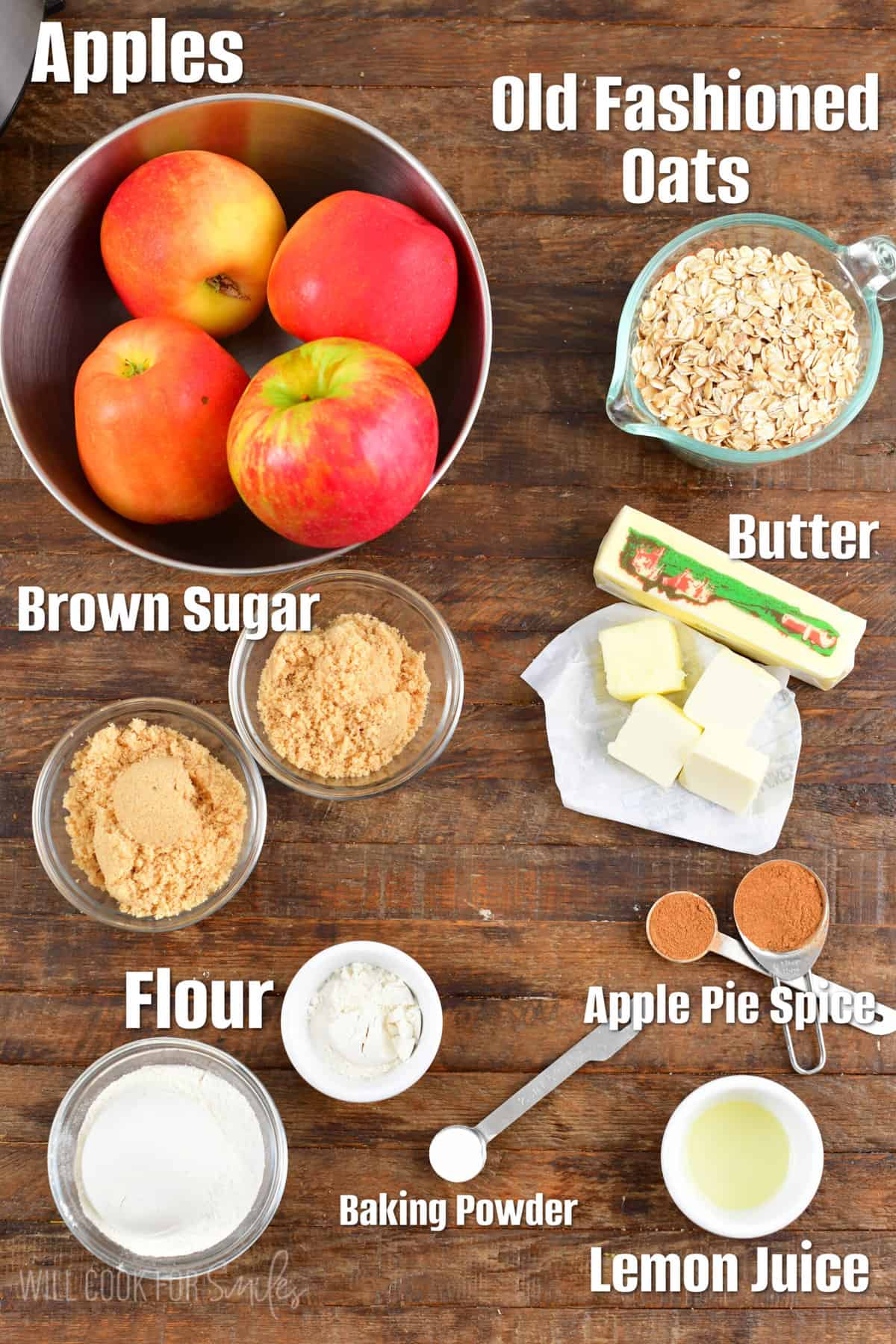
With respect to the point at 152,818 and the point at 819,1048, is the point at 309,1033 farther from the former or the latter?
the point at 819,1048

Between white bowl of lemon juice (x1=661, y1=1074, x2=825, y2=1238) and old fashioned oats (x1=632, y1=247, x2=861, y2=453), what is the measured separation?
581 millimetres

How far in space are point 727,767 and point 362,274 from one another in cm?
52

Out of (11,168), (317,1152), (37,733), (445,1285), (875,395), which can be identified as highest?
(11,168)

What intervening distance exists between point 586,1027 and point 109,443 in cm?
66

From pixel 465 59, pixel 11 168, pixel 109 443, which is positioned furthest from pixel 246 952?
pixel 465 59

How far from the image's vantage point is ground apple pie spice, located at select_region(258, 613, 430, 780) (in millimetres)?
978

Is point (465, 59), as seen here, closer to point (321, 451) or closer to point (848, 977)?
point (321, 451)

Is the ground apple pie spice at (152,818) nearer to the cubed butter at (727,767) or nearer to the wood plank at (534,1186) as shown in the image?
the wood plank at (534,1186)

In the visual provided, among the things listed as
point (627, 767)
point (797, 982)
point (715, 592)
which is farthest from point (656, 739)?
point (797, 982)

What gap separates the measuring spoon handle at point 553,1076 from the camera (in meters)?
1.01

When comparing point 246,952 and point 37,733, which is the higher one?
point 37,733

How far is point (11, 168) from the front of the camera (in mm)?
1008

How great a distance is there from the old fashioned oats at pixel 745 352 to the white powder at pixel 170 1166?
727mm

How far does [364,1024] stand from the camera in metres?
0.98
